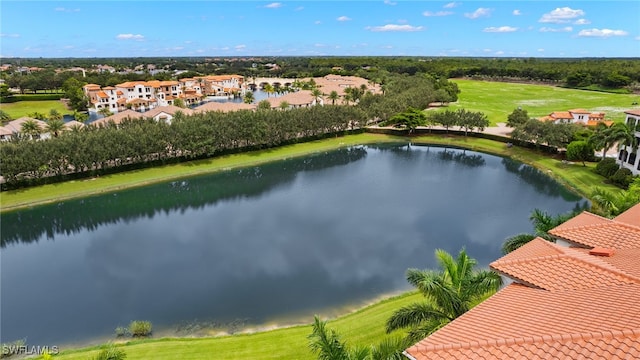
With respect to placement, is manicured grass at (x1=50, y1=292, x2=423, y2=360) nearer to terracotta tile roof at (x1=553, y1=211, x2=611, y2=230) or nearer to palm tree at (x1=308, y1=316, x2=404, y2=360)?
palm tree at (x1=308, y1=316, x2=404, y2=360)

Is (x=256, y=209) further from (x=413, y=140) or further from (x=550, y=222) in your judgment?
(x=413, y=140)

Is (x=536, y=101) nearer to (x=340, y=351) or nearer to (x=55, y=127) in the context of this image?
(x=55, y=127)

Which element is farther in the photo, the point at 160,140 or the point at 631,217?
the point at 160,140

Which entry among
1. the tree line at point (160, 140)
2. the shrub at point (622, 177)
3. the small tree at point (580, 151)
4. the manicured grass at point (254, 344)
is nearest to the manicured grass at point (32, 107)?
the tree line at point (160, 140)

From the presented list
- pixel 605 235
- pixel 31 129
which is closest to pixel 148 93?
pixel 31 129

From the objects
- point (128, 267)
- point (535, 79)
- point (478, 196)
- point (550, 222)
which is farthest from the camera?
point (535, 79)

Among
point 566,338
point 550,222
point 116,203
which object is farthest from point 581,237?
point 116,203
